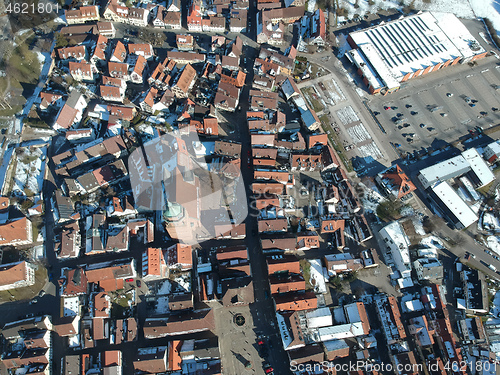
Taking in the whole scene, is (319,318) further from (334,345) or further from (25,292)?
(25,292)

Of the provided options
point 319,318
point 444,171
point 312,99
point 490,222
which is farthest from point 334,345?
point 312,99

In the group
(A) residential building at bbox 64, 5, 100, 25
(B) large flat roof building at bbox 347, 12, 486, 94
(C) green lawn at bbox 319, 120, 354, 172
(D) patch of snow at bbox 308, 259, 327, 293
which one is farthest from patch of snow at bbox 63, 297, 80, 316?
(B) large flat roof building at bbox 347, 12, 486, 94

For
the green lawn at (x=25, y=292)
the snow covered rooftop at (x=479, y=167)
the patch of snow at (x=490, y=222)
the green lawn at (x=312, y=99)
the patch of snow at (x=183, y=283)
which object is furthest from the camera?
the green lawn at (x=312, y=99)

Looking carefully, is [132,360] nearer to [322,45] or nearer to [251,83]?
[251,83]

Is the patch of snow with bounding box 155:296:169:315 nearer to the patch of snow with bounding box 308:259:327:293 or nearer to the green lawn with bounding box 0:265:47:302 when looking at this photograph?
the green lawn with bounding box 0:265:47:302

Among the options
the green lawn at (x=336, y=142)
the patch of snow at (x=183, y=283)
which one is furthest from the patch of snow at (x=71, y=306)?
A: the green lawn at (x=336, y=142)

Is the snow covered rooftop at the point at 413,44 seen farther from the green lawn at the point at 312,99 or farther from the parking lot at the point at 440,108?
the green lawn at the point at 312,99
